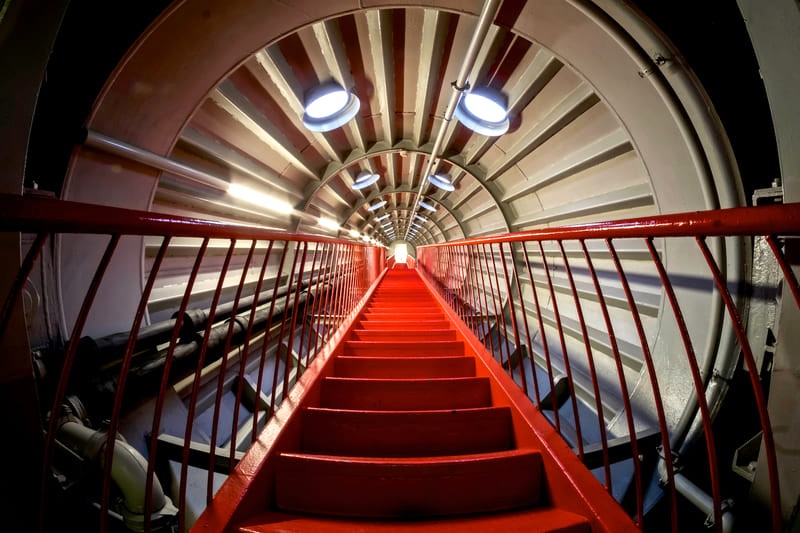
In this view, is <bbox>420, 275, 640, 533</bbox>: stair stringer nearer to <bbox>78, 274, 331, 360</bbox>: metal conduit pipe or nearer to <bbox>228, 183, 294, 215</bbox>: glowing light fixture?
Answer: <bbox>78, 274, 331, 360</bbox>: metal conduit pipe

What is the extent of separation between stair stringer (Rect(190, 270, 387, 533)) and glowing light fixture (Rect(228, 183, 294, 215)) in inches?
99.8

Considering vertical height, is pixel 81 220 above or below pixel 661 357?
above

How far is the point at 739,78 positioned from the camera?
6.23 ft

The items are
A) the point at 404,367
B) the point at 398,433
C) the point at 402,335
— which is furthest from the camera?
the point at 402,335

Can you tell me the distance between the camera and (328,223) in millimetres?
7355

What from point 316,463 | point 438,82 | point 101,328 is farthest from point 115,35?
point 438,82

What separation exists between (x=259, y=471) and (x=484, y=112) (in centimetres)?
443

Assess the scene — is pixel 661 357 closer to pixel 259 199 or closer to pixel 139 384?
pixel 139 384

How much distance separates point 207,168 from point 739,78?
4892 millimetres

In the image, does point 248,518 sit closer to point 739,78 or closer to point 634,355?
point 634,355

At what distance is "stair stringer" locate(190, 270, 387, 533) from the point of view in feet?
3.61

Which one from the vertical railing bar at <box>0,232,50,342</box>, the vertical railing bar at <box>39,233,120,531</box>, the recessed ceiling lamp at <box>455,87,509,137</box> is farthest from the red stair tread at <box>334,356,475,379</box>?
the recessed ceiling lamp at <box>455,87,509,137</box>

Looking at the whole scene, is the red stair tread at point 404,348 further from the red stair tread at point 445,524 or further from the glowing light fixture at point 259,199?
the glowing light fixture at point 259,199

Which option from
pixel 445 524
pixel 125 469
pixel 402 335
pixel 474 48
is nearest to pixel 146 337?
pixel 125 469
